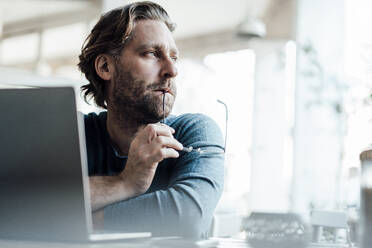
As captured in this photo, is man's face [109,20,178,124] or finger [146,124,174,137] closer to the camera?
finger [146,124,174,137]

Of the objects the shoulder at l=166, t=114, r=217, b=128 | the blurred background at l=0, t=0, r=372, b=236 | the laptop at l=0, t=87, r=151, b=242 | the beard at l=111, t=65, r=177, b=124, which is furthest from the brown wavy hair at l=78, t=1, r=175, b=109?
the blurred background at l=0, t=0, r=372, b=236

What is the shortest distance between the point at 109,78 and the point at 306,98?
3779mm

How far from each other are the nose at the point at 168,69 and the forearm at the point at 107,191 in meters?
0.51

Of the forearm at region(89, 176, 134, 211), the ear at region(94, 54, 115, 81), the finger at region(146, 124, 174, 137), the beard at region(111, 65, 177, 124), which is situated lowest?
the forearm at region(89, 176, 134, 211)

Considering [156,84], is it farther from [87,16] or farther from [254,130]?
[254,130]

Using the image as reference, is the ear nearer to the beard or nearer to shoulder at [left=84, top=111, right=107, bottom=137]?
the beard

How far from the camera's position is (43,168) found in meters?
0.71

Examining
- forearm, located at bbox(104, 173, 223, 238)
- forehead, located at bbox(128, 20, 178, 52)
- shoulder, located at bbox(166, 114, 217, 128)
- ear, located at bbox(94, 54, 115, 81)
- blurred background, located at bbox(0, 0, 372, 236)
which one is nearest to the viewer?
forearm, located at bbox(104, 173, 223, 238)

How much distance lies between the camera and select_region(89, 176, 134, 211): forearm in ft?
4.06

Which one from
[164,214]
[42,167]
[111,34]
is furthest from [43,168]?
[111,34]

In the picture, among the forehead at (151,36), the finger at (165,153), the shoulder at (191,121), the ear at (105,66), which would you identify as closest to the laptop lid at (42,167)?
the finger at (165,153)

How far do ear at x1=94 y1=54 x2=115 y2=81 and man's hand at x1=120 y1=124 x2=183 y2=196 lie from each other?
0.63 metres

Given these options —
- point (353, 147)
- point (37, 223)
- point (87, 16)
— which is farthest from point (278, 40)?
point (37, 223)

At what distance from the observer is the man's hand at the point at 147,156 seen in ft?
4.32
